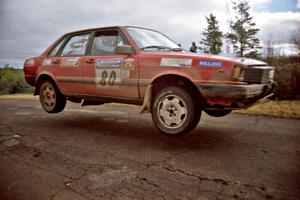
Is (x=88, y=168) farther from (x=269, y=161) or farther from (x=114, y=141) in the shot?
(x=269, y=161)

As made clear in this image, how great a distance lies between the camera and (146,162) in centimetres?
267

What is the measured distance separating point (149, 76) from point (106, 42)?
1.19 m

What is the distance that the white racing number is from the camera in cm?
384

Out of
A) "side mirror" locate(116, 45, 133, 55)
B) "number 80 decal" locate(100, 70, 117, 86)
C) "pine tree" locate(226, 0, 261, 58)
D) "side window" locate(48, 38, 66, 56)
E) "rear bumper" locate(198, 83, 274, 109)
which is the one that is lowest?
"rear bumper" locate(198, 83, 274, 109)

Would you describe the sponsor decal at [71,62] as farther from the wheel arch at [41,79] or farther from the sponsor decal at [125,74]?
the sponsor decal at [125,74]

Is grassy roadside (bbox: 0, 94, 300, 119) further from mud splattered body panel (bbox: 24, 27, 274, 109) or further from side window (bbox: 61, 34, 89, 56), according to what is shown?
side window (bbox: 61, 34, 89, 56)

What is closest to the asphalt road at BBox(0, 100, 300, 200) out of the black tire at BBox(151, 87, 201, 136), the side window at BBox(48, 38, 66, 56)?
the black tire at BBox(151, 87, 201, 136)

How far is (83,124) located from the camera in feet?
15.5

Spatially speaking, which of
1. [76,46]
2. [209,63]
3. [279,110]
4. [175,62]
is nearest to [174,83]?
[175,62]

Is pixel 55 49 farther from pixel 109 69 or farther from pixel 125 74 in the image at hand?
pixel 125 74

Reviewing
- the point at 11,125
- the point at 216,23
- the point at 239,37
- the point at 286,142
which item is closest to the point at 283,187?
the point at 286,142

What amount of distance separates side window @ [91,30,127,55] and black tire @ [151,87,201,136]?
1.19 meters

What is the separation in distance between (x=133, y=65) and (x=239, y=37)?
23.6 m

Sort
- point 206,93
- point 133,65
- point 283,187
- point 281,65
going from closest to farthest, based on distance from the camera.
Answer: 1. point 283,187
2. point 206,93
3. point 133,65
4. point 281,65
